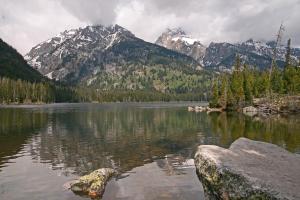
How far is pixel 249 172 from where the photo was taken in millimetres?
18875

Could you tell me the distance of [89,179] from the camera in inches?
1159

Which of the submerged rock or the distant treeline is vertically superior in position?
the distant treeline

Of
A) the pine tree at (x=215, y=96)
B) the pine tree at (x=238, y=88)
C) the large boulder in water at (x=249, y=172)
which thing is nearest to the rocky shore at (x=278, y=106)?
the pine tree at (x=238, y=88)

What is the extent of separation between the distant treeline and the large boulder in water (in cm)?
13279

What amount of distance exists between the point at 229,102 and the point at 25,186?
143236 millimetres

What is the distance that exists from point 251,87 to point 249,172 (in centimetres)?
15126

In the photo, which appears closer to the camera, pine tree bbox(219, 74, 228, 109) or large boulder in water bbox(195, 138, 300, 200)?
large boulder in water bbox(195, 138, 300, 200)

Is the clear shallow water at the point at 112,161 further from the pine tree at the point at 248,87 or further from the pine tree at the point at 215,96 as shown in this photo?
the pine tree at the point at 215,96

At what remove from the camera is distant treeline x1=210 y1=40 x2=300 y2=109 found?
153 meters

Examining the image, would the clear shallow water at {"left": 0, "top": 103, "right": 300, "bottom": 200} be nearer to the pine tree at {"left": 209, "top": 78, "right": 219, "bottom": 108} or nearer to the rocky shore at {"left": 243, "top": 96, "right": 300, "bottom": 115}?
the rocky shore at {"left": 243, "top": 96, "right": 300, "bottom": 115}

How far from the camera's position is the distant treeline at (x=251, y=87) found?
6019 inches

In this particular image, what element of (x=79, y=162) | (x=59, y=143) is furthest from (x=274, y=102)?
(x=79, y=162)

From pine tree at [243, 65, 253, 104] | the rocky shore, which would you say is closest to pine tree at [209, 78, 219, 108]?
pine tree at [243, 65, 253, 104]

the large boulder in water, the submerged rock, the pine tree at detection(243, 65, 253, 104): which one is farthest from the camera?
the pine tree at detection(243, 65, 253, 104)
